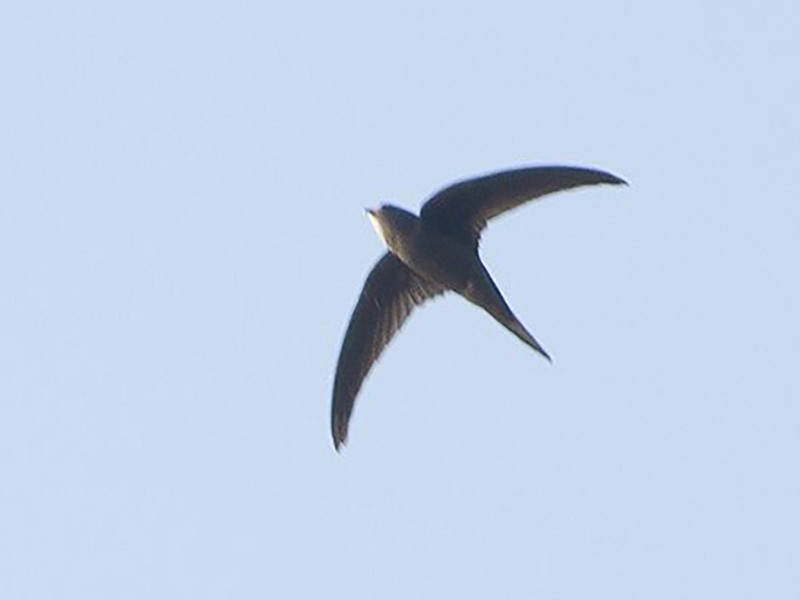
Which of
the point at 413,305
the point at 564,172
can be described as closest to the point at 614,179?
the point at 564,172

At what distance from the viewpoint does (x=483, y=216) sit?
53.0 feet

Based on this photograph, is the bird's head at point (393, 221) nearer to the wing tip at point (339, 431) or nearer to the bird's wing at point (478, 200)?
the bird's wing at point (478, 200)

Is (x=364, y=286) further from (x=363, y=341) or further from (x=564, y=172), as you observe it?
(x=564, y=172)

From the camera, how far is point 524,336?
1593 centimetres

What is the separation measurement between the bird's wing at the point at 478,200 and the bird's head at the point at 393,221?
101mm

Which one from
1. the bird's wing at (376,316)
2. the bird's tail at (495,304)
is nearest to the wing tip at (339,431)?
the bird's wing at (376,316)

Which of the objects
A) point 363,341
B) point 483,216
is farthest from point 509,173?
point 363,341

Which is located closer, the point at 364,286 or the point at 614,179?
the point at 614,179

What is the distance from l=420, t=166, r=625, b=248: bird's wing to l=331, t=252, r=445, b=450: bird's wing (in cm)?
64

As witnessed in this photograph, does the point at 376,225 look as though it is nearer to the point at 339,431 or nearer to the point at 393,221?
the point at 393,221

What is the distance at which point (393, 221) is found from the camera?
15.9 meters

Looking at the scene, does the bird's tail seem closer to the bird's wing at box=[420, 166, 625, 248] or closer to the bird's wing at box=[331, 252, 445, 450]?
the bird's wing at box=[420, 166, 625, 248]

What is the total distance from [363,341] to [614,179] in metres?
1.83

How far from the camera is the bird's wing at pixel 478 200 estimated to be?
16.0 m
